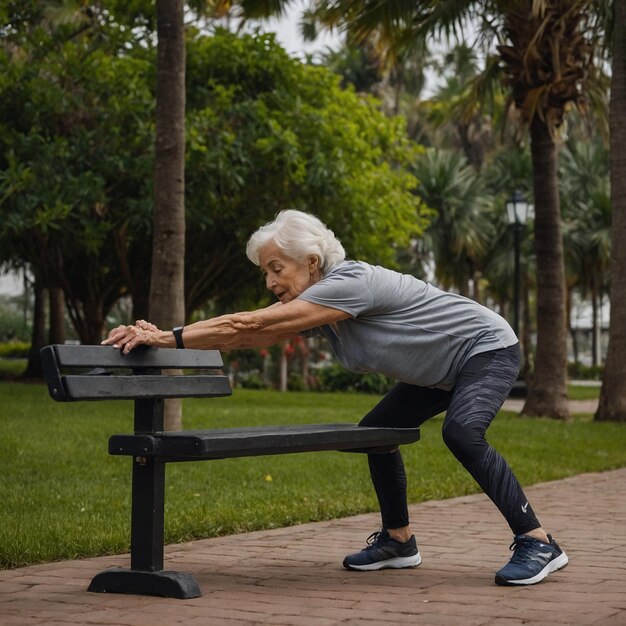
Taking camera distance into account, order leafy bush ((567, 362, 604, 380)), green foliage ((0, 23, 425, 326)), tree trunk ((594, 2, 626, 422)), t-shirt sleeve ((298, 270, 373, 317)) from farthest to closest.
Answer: leafy bush ((567, 362, 604, 380)) → green foliage ((0, 23, 425, 326)) → tree trunk ((594, 2, 626, 422)) → t-shirt sleeve ((298, 270, 373, 317))

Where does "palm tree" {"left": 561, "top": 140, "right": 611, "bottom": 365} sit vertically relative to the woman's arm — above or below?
above

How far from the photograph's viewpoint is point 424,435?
1374 cm

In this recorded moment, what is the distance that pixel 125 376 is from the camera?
15.5ft

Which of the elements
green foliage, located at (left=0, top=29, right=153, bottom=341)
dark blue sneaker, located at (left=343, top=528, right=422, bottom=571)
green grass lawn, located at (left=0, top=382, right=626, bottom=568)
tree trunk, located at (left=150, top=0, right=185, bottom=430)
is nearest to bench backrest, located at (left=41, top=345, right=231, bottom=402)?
dark blue sneaker, located at (left=343, top=528, right=422, bottom=571)

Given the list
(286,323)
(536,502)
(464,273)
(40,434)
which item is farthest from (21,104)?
(464,273)

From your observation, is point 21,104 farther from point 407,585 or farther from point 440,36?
point 407,585

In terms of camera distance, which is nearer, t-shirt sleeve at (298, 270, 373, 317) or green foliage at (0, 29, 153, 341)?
t-shirt sleeve at (298, 270, 373, 317)

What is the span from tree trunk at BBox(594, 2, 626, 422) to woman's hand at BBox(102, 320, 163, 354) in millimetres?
12474

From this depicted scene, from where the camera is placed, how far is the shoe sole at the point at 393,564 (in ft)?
18.0

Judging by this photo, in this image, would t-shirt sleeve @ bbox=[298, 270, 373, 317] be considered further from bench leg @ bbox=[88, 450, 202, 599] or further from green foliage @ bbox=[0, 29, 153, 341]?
green foliage @ bbox=[0, 29, 153, 341]

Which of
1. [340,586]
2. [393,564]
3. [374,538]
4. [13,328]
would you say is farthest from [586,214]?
[13,328]

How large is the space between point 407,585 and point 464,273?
3434 centimetres

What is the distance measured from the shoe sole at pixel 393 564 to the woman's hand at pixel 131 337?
1.50m

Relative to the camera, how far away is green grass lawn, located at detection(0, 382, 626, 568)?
6.48 m
